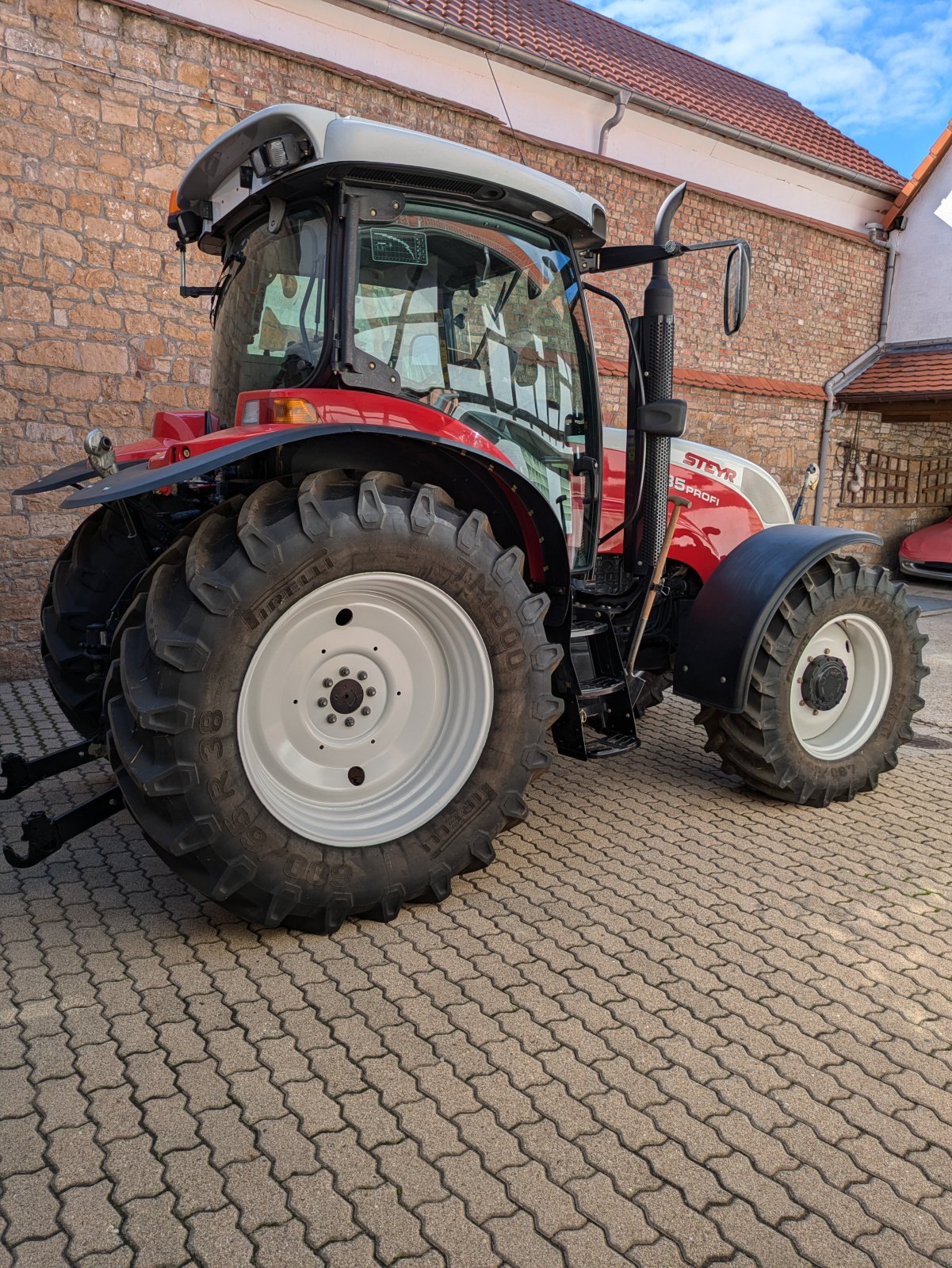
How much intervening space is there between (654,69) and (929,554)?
759cm

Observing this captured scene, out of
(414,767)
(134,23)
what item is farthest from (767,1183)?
(134,23)

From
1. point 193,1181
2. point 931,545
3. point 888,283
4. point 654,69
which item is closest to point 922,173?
point 888,283

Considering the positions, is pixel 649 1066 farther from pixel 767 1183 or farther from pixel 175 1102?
pixel 175 1102

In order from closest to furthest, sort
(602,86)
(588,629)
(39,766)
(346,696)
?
(346,696) → (39,766) → (588,629) → (602,86)

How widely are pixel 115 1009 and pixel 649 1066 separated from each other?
1.36m

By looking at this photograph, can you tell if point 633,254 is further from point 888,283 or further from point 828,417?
point 888,283

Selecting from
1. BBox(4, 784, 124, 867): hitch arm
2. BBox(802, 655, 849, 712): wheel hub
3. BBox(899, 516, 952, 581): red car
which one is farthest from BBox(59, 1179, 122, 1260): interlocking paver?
BBox(899, 516, 952, 581): red car

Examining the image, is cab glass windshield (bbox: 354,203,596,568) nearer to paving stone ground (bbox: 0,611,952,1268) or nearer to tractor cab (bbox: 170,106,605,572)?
tractor cab (bbox: 170,106,605,572)

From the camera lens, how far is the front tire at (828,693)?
12.8ft

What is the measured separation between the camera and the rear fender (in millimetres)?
2605

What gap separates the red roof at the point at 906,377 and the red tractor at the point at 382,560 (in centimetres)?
1077

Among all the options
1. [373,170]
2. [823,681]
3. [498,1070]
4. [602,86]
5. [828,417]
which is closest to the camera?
[498,1070]

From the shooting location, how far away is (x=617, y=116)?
10617mm

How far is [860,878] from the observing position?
11.3 ft
